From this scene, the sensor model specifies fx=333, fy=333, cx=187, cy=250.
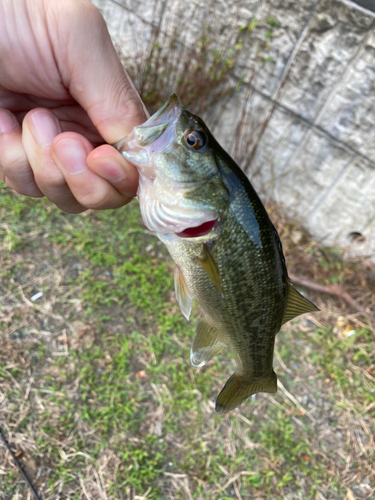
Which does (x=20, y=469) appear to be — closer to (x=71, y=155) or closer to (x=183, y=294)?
(x=183, y=294)

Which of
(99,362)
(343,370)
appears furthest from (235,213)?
(343,370)

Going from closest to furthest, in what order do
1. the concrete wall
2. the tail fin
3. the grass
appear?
the tail fin, the grass, the concrete wall

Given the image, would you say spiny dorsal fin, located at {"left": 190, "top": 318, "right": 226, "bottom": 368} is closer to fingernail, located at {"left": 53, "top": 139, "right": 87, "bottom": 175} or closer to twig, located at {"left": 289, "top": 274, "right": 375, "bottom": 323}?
fingernail, located at {"left": 53, "top": 139, "right": 87, "bottom": 175}

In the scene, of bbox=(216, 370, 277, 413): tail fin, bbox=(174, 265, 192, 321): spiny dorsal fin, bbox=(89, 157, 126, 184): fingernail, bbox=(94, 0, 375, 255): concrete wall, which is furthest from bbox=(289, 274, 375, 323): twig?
bbox=(89, 157, 126, 184): fingernail

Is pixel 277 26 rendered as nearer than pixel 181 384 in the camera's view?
No

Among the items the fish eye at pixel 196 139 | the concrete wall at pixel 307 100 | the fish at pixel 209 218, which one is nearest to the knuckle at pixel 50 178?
the fish at pixel 209 218

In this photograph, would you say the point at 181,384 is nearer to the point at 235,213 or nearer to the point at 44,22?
the point at 235,213

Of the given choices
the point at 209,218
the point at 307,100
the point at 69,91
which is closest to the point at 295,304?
the point at 209,218
